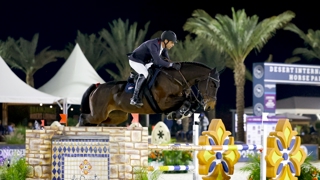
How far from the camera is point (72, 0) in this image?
43281 millimetres

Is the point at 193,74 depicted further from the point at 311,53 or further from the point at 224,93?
the point at 224,93

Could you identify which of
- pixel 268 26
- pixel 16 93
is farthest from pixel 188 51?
pixel 16 93

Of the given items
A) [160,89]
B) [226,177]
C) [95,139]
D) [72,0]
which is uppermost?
[72,0]

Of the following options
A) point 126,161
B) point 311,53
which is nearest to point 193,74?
point 126,161

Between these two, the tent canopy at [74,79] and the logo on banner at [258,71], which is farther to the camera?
the tent canopy at [74,79]

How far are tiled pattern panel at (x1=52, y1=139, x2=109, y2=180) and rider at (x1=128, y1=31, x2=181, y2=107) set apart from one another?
170 cm

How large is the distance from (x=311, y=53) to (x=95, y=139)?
1018 inches

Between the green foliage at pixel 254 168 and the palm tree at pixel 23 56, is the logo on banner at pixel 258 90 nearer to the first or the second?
the green foliage at pixel 254 168

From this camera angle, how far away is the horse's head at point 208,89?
8.03m

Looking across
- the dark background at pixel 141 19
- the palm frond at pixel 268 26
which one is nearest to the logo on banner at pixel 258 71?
the palm frond at pixel 268 26

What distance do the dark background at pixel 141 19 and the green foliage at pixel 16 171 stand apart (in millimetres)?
33005

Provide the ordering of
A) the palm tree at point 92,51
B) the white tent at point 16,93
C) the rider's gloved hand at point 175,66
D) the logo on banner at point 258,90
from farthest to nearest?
1. the palm tree at point 92,51
2. the logo on banner at point 258,90
3. the white tent at point 16,93
4. the rider's gloved hand at point 175,66

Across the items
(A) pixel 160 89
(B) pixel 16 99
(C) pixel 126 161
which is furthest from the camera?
(B) pixel 16 99

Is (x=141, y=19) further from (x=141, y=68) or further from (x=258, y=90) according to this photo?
(x=141, y=68)
